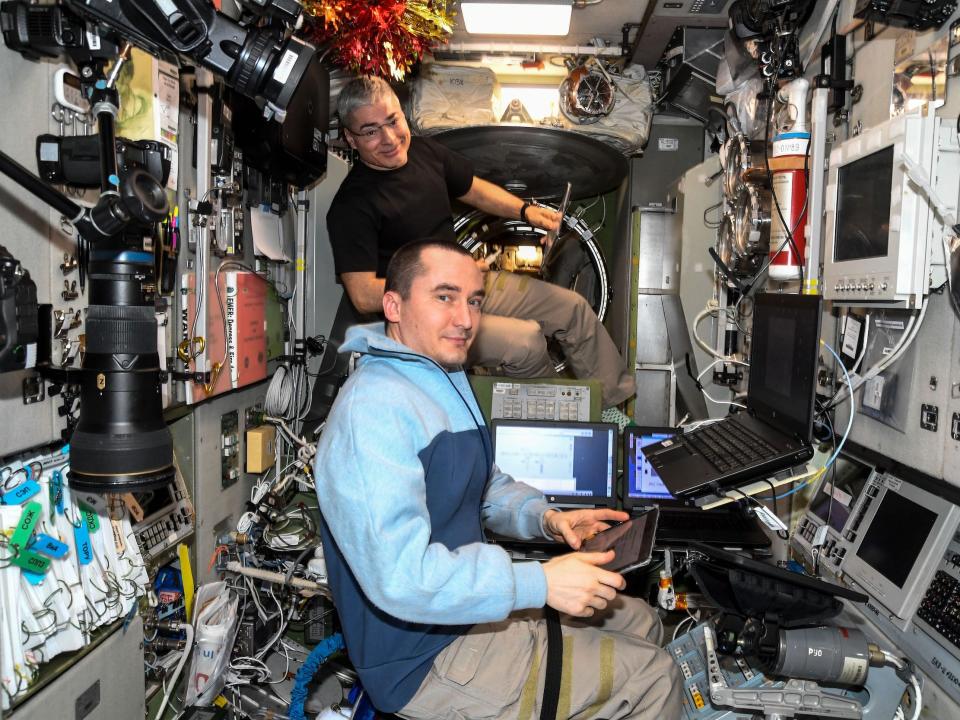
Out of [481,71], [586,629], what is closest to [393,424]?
[586,629]

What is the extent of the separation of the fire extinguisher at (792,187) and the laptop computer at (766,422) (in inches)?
9.9

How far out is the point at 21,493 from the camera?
5.30 feet

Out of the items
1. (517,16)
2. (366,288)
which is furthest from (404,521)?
(517,16)

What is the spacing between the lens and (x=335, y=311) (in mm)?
3818

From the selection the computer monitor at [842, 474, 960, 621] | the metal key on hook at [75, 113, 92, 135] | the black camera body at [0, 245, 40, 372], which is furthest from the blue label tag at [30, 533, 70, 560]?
the computer monitor at [842, 474, 960, 621]

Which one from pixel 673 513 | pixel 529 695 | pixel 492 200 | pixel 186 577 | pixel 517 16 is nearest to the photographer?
pixel 529 695

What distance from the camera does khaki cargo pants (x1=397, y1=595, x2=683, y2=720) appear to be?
5.37 feet

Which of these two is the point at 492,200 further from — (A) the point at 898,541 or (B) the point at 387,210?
(A) the point at 898,541

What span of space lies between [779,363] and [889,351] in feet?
1.00

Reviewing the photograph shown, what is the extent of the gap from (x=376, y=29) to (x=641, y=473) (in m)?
2.21

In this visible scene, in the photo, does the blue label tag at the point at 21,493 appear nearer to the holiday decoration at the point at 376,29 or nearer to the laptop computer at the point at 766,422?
the laptop computer at the point at 766,422

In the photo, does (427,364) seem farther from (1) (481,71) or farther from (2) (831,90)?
(1) (481,71)

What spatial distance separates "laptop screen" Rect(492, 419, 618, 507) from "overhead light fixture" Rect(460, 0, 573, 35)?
1925 millimetres

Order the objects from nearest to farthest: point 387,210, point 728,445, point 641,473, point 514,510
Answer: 1. point 514,510
2. point 728,445
3. point 641,473
4. point 387,210
